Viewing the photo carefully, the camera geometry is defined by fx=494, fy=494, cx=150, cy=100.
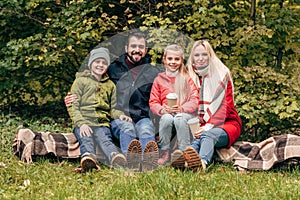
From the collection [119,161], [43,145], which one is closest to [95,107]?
[43,145]

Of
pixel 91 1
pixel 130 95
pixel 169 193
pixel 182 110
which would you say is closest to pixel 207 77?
pixel 182 110

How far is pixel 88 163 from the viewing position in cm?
429

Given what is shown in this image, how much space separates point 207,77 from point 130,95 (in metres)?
0.80

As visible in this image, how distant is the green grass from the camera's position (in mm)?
3557

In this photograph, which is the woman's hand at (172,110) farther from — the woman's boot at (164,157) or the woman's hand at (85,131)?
the woman's hand at (85,131)

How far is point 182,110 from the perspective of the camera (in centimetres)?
473

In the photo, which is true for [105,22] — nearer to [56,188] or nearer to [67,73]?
[67,73]

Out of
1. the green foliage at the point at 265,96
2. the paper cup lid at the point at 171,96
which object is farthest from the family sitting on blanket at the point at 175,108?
the green foliage at the point at 265,96

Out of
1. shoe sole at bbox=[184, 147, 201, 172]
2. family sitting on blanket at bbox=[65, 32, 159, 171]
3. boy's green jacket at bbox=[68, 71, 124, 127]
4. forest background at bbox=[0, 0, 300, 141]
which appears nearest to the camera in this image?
shoe sole at bbox=[184, 147, 201, 172]

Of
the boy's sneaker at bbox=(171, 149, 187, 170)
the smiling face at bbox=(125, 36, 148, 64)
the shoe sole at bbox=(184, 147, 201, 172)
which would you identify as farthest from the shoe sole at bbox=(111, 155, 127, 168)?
the smiling face at bbox=(125, 36, 148, 64)

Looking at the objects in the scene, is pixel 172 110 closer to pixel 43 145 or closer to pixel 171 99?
pixel 171 99

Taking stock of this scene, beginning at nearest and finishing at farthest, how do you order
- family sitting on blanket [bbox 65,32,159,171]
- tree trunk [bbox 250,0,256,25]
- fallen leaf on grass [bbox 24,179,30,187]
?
1. fallen leaf on grass [bbox 24,179,30,187]
2. family sitting on blanket [bbox 65,32,159,171]
3. tree trunk [bbox 250,0,256,25]

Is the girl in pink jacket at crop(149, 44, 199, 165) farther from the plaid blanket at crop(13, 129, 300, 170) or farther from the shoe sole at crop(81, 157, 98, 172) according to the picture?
the shoe sole at crop(81, 157, 98, 172)

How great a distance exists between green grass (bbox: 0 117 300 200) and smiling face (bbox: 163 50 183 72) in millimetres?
1030
